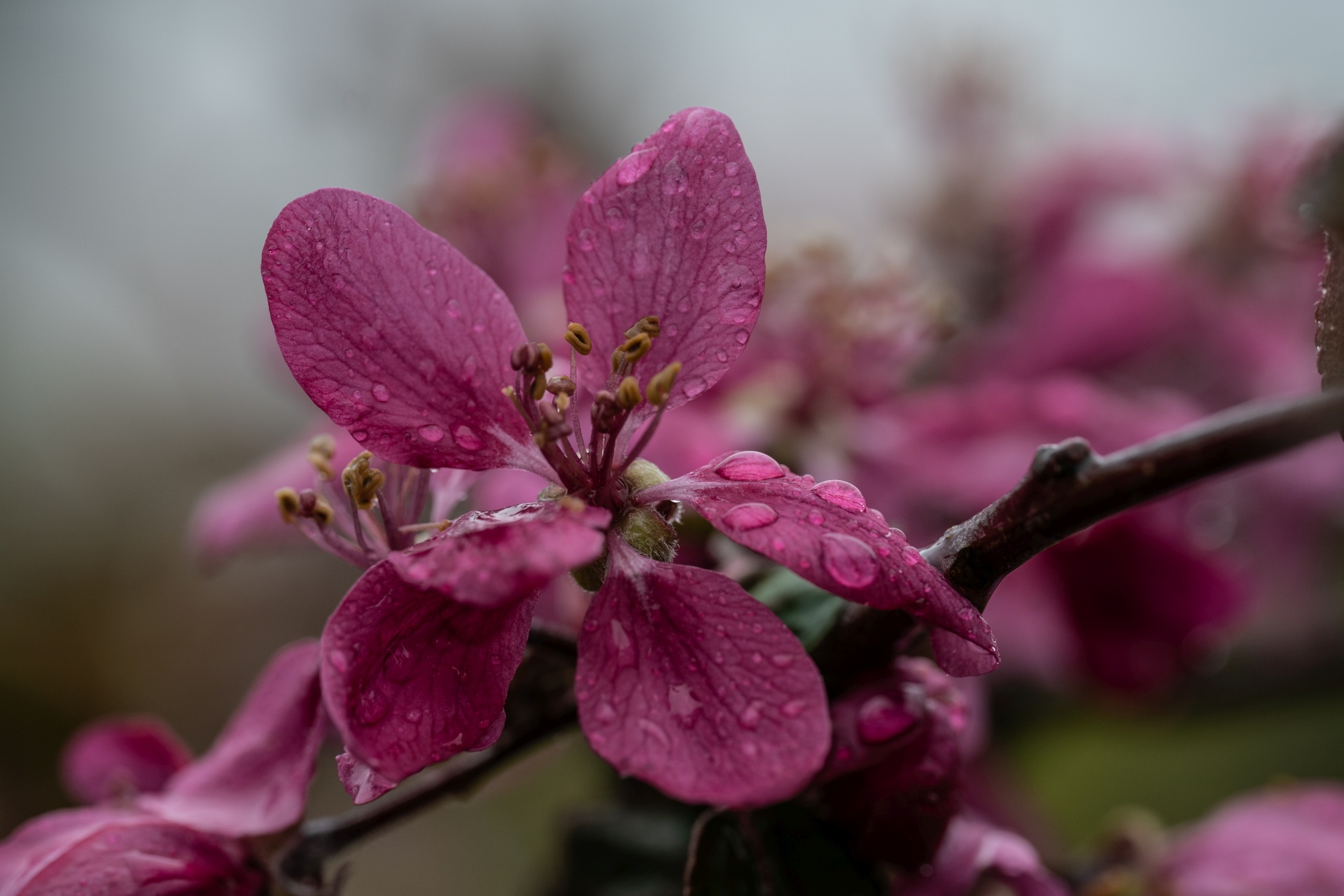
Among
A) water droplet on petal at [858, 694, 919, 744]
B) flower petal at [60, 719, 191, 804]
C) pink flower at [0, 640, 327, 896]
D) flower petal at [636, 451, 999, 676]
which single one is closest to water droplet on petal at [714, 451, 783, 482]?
flower petal at [636, 451, 999, 676]

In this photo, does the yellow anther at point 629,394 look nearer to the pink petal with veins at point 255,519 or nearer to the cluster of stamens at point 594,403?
the cluster of stamens at point 594,403

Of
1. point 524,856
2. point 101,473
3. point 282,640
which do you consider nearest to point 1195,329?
point 524,856

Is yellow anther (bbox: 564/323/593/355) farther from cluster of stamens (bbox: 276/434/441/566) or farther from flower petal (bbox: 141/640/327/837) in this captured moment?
flower petal (bbox: 141/640/327/837)

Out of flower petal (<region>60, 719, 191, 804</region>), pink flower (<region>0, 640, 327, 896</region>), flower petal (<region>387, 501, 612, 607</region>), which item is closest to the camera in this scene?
flower petal (<region>387, 501, 612, 607</region>)

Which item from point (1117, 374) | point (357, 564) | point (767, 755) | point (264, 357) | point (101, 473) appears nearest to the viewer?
point (767, 755)

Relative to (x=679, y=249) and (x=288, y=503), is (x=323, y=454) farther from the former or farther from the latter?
(x=679, y=249)

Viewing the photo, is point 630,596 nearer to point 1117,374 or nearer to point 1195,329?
point 1117,374
